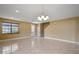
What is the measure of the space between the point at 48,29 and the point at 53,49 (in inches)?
35.0

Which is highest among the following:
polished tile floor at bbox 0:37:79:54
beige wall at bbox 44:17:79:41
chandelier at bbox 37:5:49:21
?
chandelier at bbox 37:5:49:21

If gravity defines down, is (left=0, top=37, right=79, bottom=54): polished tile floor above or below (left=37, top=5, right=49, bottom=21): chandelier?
below

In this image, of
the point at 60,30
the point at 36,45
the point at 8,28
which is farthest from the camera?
the point at 60,30

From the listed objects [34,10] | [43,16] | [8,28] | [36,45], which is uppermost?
[34,10]

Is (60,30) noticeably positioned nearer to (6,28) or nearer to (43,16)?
(43,16)

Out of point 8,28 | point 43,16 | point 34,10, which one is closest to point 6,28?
point 8,28

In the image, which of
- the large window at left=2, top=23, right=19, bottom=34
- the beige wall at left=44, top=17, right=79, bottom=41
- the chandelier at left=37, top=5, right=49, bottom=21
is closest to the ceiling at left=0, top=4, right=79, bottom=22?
the chandelier at left=37, top=5, right=49, bottom=21

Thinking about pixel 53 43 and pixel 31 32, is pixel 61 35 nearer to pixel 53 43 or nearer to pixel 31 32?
pixel 53 43

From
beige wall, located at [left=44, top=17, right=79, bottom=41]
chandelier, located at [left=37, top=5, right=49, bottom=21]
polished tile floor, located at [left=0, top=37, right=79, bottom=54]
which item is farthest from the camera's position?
beige wall, located at [left=44, top=17, right=79, bottom=41]

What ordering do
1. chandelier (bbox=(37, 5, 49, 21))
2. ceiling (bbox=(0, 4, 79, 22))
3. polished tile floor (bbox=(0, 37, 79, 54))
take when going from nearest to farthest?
ceiling (bbox=(0, 4, 79, 22))
chandelier (bbox=(37, 5, 49, 21))
polished tile floor (bbox=(0, 37, 79, 54))

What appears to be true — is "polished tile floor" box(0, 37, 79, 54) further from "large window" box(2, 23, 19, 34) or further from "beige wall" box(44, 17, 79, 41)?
"large window" box(2, 23, 19, 34)

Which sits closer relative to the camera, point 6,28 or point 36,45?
point 6,28

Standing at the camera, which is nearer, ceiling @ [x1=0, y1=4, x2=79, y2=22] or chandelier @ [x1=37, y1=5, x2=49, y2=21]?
ceiling @ [x1=0, y1=4, x2=79, y2=22]

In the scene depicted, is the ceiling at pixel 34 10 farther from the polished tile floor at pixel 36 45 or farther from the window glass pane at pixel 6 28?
the polished tile floor at pixel 36 45
